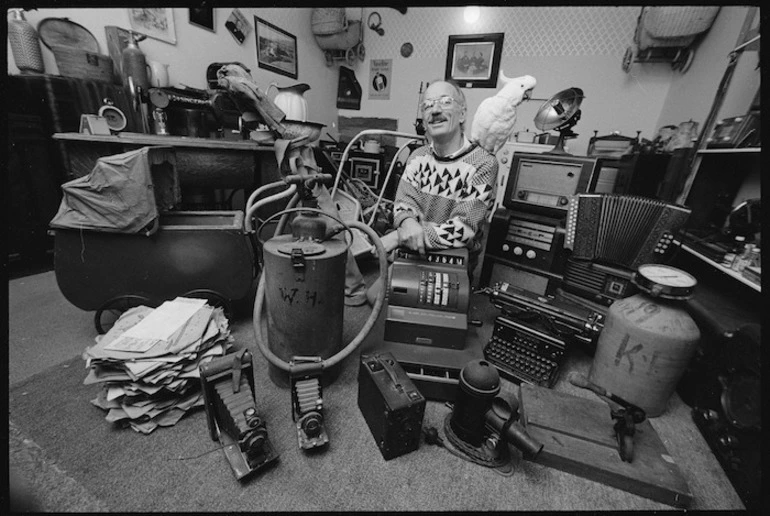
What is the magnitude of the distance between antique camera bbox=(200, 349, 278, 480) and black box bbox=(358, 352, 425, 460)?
399 mm

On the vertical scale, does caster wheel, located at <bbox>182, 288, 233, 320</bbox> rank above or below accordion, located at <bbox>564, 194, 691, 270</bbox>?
below

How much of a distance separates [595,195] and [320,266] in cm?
178

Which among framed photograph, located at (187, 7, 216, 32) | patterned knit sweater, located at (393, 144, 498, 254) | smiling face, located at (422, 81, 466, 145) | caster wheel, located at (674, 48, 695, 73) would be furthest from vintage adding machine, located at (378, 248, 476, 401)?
caster wheel, located at (674, 48, 695, 73)

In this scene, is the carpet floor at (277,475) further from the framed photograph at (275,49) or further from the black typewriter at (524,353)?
the framed photograph at (275,49)

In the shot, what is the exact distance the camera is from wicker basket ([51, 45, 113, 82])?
7.85 ft

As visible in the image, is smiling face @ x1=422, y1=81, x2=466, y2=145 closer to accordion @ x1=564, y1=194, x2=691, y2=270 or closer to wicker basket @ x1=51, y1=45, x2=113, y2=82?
accordion @ x1=564, y1=194, x2=691, y2=270

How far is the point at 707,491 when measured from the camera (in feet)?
3.86

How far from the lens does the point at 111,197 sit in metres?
1.59

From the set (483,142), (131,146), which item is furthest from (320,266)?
(131,146)

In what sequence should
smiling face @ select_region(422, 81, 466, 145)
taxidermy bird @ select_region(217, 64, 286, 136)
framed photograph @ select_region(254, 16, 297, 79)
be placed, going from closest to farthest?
1. smiling face @ select_region(422, 81, 466, 145)
2. taxidermy bird @ select_region(217, 64, 286, 136)
3. framed photograph @ select_region(254, 16, 297, 79)

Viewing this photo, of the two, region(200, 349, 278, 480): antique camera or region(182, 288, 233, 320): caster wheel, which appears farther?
region(182, 288, 233, 320): caster wheel

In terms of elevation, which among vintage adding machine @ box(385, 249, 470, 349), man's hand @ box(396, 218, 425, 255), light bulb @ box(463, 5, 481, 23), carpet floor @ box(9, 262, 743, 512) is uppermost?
light bulb @ box(463, 5, 481, 23)

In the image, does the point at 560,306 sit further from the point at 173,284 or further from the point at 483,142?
the point at 173,284

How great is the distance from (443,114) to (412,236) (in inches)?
29.2
